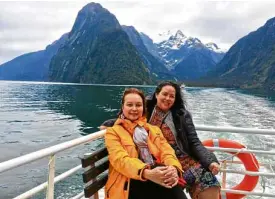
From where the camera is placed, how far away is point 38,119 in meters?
39.9

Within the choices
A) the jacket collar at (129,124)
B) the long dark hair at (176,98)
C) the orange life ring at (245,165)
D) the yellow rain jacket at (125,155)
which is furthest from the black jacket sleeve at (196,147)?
the orange life ring at (245,165)

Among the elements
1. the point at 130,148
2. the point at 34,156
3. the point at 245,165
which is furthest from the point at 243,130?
the point at 34,156

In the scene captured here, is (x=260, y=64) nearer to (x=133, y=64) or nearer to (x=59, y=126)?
(x=133, y=64)

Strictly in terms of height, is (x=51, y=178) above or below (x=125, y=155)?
below

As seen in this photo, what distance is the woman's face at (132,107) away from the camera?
299 cm

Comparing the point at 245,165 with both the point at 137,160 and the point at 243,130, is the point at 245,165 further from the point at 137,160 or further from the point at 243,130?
the point at 137,160

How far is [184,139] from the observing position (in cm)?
339

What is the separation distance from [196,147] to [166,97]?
58 centimetres

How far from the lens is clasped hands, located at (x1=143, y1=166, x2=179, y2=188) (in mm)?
2516

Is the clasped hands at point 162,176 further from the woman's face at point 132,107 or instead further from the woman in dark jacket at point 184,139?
the woman in dark jacket at point 184,139

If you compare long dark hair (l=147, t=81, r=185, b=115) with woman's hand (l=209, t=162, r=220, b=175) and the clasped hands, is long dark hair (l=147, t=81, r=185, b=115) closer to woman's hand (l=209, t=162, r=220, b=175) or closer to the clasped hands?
woman's hand (l=209, t=162, r=220, b=175)

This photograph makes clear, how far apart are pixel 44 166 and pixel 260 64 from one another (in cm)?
19726

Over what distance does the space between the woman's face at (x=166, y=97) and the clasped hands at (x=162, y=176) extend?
105 centimetres

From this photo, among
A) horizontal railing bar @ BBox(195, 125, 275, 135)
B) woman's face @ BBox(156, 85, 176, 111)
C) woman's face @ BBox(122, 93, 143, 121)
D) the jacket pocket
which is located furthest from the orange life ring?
the jacket pocket
